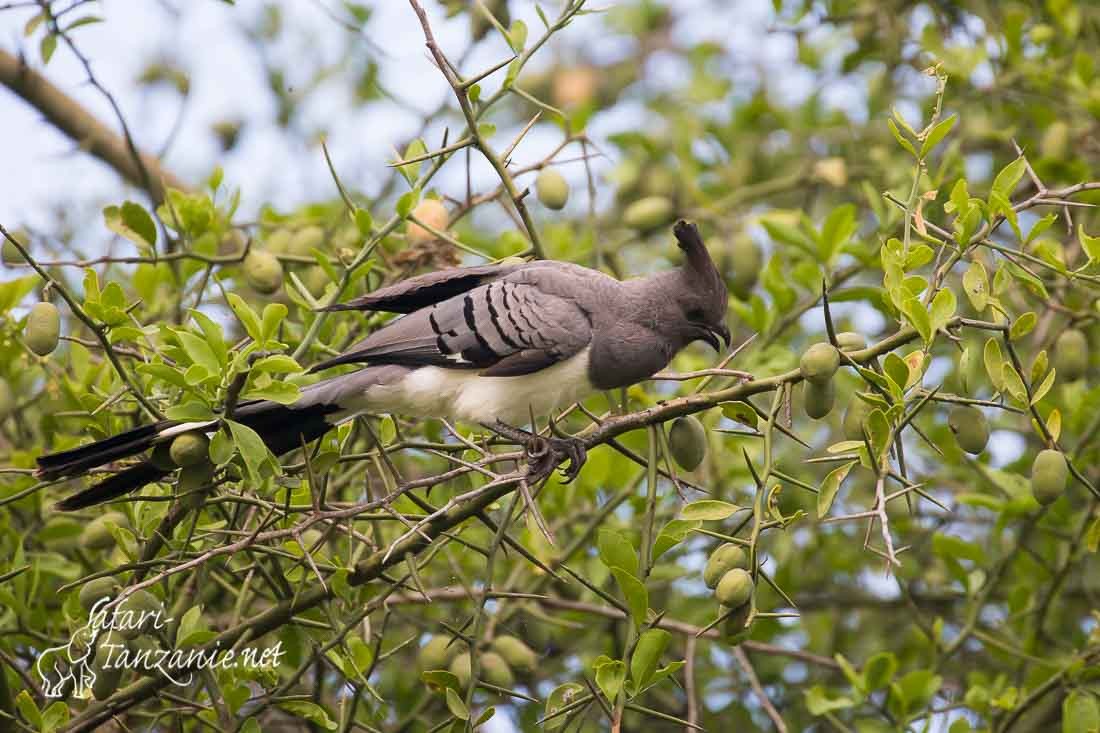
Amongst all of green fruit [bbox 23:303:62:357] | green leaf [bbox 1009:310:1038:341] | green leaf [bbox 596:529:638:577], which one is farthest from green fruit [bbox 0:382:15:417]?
green leaf [bbox 1009:310:1038:341]

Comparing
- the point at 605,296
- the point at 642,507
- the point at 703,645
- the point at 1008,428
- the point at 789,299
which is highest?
the point at 605,296

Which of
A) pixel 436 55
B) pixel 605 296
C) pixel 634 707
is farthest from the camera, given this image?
pixel 605 296

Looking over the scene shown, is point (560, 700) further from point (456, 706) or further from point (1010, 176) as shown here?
point (1010, 176)

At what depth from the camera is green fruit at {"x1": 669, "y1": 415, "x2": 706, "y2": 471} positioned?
2686 mm

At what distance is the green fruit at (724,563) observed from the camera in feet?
7.95

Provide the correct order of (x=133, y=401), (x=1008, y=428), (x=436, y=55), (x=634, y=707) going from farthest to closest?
(x=1008, y=428), (x=133, y=401), (x=436, y=55), (x=634, y=707)

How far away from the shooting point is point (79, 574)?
10.3ft

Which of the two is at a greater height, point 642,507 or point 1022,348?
point 642,507

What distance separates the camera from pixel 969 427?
8.37 feet

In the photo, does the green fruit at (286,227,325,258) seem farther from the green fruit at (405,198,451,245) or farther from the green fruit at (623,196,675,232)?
the green fruit at (623,196,675,232)

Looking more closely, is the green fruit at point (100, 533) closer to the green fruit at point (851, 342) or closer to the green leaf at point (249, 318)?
the green leaf at point (249, 318)

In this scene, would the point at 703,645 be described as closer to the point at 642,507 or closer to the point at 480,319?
the point at 642,507

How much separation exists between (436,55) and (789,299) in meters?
1.54

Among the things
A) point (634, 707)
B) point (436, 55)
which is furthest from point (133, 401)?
point (634, 707)
